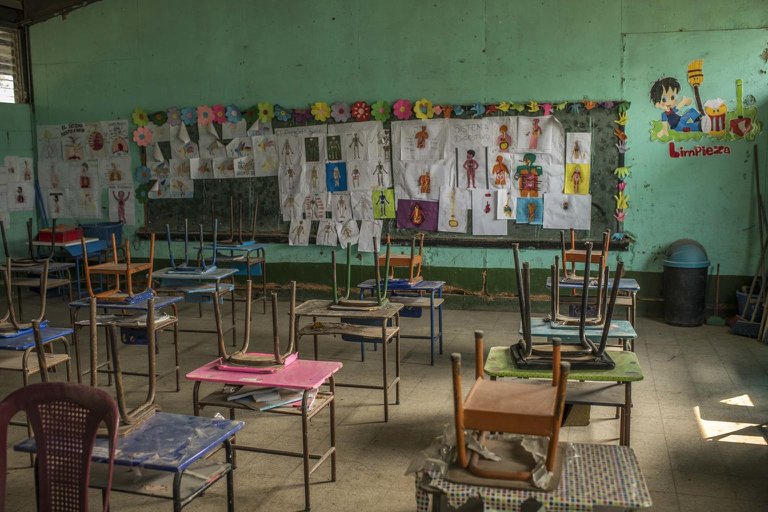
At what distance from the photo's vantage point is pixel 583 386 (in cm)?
385

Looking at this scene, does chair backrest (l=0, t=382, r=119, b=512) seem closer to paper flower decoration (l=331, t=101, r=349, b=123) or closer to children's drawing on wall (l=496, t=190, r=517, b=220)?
children's drawing on wall (l=496, t=190, r=517, b=220)

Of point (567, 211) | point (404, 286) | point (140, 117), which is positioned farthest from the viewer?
point (140, 117)

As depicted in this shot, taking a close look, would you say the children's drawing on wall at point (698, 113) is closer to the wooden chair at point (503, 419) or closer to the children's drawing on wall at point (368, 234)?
the children's drawing on wall at point (368, 234)

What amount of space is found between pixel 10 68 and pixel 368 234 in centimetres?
510

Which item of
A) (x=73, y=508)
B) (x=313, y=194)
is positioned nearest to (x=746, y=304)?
(x=313, y=194)

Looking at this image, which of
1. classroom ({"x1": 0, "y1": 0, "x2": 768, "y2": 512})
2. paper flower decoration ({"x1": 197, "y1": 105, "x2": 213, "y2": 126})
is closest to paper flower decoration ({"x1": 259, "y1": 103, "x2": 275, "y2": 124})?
classroom ({"x1": 0, "y1": 0, "x2": 768, "y2": 512})

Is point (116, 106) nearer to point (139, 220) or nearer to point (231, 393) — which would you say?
point (139, 220)

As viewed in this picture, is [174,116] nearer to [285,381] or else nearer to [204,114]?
[204,114]

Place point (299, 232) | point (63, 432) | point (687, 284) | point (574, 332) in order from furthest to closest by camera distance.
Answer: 1. point (299, 232)
2. point (687, 284)
3. point (574, 332)
4. point (63, 432)

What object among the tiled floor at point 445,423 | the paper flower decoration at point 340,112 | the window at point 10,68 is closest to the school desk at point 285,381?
the tiled floor at point 445,423

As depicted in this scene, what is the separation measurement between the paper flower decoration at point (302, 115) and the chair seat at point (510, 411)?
20.2ft

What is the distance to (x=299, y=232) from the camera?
8.53 meters

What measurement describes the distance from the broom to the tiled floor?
2.23 metres

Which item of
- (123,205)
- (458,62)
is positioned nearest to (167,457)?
(458,62)
